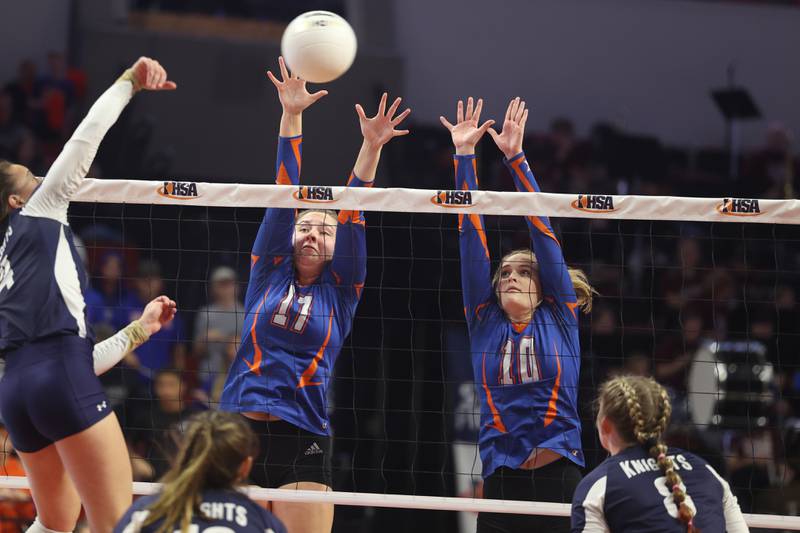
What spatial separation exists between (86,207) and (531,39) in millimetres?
5760

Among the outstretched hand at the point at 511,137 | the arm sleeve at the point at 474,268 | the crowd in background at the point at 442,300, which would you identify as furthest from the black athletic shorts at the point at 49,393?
the crowd in background at the point at 442,300

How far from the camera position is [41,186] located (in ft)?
12.5

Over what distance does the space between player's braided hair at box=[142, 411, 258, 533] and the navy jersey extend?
2 centimetres

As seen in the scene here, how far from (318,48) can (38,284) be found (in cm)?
206

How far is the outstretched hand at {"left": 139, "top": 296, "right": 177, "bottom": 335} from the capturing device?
14.2ft

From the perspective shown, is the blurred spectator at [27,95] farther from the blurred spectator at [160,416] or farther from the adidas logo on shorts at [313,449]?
the adidas logo on shorts at [313,449]

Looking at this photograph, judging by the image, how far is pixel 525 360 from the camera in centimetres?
487

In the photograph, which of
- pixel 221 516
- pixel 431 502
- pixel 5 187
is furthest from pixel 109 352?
pixel 431 502

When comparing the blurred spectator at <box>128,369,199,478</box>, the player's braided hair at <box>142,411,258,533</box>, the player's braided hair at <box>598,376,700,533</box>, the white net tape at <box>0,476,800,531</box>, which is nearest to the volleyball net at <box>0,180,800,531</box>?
the blurred spectator at <box>128,369,199,478</box>

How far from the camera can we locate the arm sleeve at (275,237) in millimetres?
5117

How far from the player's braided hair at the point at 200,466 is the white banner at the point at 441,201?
1.89m

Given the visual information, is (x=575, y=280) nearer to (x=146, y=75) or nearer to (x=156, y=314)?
(x=156, y=314)

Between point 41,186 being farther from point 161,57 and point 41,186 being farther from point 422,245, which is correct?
point 161,57

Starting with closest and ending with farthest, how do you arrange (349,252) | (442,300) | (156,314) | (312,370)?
(156,314) → (312,370) → (349,252) → (442,300)
